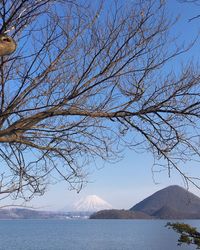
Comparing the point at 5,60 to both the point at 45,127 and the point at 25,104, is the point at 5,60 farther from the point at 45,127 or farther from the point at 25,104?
the point at 45,127

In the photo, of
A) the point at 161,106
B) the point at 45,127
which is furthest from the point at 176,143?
the point at 45,127

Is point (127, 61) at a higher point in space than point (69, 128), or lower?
higher

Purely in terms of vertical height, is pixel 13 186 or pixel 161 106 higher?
pixel 161 106

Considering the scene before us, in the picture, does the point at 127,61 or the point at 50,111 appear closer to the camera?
the point at 50,111

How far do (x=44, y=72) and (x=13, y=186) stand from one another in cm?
128

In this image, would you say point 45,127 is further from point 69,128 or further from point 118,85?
point 118,85

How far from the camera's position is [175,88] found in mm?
4895

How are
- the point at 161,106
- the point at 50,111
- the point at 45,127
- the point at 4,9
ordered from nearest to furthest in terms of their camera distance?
the point at 4,9
the point at 50,111
the point at 161,106
the point at 45,127

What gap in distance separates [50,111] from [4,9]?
3.32 ft

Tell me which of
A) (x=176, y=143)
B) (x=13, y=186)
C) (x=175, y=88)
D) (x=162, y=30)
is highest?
(x=162, y=30)

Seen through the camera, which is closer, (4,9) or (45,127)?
(4,9)

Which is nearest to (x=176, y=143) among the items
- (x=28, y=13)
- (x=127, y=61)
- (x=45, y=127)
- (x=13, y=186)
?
(x=127, y=61)

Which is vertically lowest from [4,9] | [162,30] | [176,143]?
[176,143]

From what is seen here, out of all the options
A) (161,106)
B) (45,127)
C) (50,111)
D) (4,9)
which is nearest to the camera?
(4,9)
